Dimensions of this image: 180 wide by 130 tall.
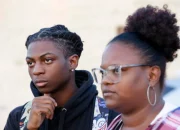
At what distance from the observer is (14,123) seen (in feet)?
11.0

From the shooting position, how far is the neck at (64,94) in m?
3.32

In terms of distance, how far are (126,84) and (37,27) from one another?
5263 mm

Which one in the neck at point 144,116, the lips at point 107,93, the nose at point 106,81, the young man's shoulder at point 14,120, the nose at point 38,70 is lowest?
the young man's shoulder at point 14,120

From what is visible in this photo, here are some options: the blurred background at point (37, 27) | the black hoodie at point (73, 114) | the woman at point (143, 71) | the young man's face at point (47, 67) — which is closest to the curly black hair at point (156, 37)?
the woman at point (143, 71)

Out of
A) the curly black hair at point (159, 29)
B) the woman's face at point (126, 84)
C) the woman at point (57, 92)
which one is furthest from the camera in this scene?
the woman at point (57, 92)

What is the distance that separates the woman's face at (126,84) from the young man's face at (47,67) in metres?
0.73

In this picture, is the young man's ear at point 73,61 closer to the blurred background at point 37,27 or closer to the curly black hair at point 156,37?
the curly black hair at point 156,37

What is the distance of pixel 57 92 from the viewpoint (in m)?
3.30

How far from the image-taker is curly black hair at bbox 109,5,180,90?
101 inches

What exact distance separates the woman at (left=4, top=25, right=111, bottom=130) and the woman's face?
0.67m

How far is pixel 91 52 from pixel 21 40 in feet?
3.52

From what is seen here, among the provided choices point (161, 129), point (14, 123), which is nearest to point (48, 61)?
point (14, 123)

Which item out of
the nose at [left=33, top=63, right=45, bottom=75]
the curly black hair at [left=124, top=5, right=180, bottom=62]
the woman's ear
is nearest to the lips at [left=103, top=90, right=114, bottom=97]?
the woman's ear

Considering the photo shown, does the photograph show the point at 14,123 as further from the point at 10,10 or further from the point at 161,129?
the point at 10,10
